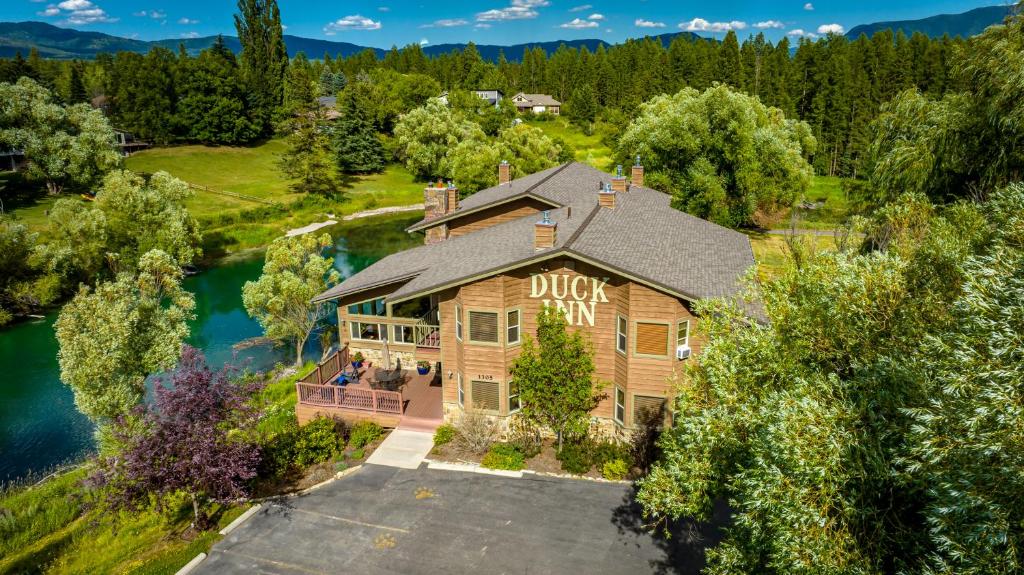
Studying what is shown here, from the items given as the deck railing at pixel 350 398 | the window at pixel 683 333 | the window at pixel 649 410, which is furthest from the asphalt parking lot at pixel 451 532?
→ the window at pixel 683 333

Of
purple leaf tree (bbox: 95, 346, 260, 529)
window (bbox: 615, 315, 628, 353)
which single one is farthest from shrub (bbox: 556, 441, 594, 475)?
purple leaf tree (bbox: 95, 346, 260, 529)

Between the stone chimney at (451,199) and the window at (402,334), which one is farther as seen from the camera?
the stone chimney at (451,199)

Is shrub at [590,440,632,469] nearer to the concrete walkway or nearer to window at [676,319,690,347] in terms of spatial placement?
window at [676,319,690,347]

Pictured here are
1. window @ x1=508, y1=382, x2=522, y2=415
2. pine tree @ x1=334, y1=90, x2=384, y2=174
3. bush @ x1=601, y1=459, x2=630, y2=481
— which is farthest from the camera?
pine tree @ x1=334, y1=90, x2=384, y2=174

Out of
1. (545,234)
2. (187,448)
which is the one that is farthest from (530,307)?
(187,448)

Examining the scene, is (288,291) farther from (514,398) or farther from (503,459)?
(503,459)

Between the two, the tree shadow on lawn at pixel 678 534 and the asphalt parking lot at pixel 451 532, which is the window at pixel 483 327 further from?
the tree shadow on lawn at pixel 678 534
